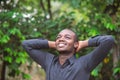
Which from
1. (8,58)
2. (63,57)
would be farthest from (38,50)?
(8,58)

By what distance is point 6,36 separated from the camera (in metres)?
5.21

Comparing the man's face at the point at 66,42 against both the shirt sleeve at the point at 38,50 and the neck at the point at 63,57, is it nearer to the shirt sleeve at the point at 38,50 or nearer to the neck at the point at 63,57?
the neck at the point at 63,57

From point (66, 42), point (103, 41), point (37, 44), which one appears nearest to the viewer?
point (103, 41)

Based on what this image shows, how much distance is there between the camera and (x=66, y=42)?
124 inches

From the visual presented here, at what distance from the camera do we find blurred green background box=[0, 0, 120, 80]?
213 inches

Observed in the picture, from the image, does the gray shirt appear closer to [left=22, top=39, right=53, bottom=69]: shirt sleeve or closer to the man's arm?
the man's arm

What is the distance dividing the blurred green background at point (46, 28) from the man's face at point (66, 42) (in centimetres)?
216

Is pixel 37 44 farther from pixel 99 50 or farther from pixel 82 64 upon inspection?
pixel 99 50

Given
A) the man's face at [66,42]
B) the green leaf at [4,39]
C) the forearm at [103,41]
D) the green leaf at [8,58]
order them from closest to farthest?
the forearm at [103,41], the man's face at [66,42], the green leaf at [4,39], the green leaf at [8,58]

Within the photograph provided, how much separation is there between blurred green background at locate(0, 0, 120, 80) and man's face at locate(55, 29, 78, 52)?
216 centimetres

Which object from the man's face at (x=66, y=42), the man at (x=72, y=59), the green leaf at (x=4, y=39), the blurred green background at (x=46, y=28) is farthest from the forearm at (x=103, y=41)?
the green leaf at (x=4, y=39)

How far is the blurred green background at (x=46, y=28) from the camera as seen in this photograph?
5418mm

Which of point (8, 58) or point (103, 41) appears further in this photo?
point (8, 58)

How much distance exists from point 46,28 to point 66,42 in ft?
8.95
